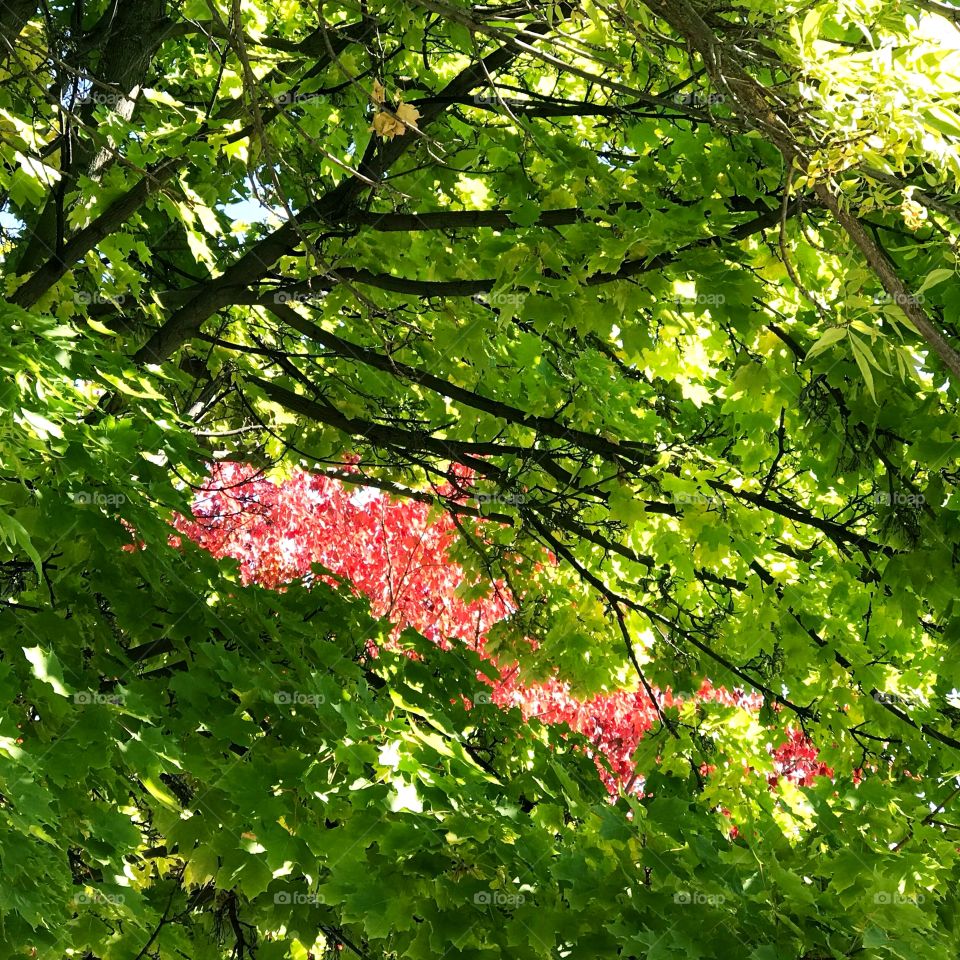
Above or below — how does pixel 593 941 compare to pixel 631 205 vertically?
below

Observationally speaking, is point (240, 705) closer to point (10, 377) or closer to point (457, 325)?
point (10, 377)

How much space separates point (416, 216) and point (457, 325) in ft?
2.66

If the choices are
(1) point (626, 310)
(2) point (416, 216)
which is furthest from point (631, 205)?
(2) point (416, 216)

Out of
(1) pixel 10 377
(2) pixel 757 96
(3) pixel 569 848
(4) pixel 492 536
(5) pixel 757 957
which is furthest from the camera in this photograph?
(4) pixel 492 536

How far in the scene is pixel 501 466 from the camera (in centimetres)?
564

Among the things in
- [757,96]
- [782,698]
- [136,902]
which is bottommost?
[136,902]

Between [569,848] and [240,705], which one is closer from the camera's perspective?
[569,848]

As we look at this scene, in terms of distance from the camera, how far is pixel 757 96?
2053 millimetres

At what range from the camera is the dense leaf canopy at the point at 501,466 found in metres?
2.41

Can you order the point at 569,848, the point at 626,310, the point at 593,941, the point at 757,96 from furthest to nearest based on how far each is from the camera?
the point at 626,310 → the point at 569,848 → the point at 593,941 → the point at 757,96

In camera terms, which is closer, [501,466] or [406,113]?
[406,113]

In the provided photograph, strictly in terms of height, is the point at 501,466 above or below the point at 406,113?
above

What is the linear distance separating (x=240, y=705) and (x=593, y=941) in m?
1.29

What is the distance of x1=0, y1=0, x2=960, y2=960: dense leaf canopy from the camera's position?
2.41m
